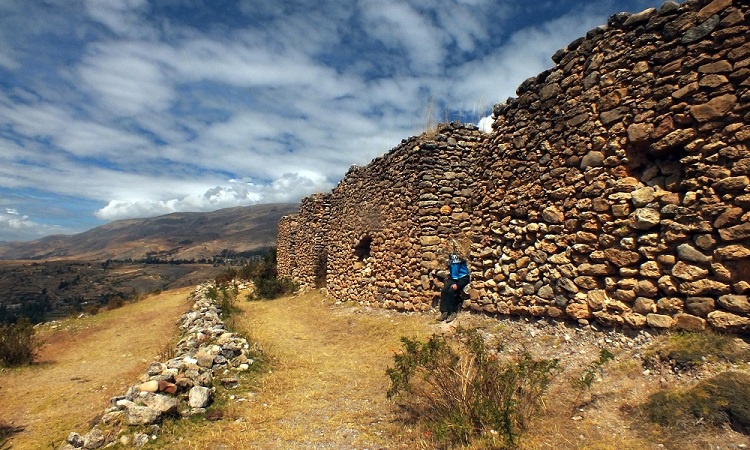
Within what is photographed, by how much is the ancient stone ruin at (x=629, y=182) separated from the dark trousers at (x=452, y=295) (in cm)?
43

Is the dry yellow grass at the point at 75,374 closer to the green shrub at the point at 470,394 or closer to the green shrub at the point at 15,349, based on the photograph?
the green shrub at the point at 15,349

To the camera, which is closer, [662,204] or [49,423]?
[662,204]

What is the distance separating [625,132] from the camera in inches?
200

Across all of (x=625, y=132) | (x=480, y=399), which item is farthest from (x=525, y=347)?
(x=625, y=132)

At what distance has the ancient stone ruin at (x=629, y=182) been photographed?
4043mm

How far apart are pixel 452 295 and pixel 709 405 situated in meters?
5.23

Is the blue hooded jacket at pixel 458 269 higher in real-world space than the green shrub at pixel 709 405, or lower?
higher

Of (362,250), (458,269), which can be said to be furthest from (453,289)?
(362,250)

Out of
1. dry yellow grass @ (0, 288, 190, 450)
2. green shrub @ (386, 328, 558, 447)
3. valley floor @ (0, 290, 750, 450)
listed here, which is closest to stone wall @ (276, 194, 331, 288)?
dry yellow grass @ (0, 288, 190, 450)

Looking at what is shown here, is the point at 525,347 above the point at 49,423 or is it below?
above

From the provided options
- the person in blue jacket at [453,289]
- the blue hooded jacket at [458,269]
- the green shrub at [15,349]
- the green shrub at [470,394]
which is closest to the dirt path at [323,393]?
the green shrub at [470,394]

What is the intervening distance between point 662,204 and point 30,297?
239ft

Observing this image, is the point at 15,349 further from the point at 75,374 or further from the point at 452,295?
the point at 452,295

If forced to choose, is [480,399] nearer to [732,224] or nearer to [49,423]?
[732,224]
